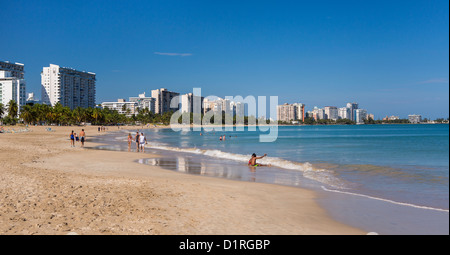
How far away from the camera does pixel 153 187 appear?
1019 cm

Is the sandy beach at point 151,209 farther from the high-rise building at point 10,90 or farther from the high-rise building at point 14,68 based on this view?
the high-rise building at point 14,68

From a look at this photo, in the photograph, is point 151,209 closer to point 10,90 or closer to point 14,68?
point 10,90

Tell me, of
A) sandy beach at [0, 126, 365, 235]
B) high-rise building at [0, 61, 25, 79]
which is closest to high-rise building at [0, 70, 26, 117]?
high-rise building at [0, 61, 25, 79]

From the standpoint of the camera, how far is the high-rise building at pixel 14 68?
6634 inches

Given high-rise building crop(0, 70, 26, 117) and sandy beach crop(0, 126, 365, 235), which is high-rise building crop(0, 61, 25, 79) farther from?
sandy beach crop(0, 126, 365, 235)

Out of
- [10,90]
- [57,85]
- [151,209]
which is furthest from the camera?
[57,85]

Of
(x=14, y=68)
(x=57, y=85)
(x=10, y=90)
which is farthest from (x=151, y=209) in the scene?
(x=14, y=68)

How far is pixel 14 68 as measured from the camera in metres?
176

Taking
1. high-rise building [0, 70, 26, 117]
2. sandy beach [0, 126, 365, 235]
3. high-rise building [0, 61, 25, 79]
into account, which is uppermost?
high-rise building [0, 61, 25, 79]

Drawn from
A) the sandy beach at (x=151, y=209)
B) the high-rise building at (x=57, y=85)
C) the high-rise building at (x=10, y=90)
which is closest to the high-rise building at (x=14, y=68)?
the high-rise building at (x=57, y=85)

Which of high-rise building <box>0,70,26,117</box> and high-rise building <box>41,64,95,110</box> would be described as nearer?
high-rise building <box>0,70,26,117</box>

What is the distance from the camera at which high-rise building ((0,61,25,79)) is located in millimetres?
168500
